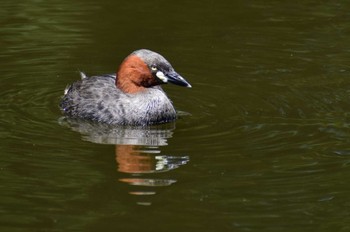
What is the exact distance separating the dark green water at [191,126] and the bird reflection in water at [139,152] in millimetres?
19

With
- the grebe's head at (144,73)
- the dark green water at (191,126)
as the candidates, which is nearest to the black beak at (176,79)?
the grebe's head at (144,73)

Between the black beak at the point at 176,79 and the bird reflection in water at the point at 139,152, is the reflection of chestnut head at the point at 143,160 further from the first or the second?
the black beak at the point at 176,79

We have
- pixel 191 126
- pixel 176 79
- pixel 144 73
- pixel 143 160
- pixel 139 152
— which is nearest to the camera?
pixel 143 160

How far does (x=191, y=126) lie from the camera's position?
1068 cm

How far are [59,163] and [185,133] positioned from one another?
62.5 inches

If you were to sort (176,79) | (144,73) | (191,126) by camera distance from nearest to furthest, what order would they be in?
(191,126), (176,79), (144,73)

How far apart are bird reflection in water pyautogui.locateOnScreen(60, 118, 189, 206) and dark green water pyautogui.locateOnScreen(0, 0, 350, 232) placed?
0.06 feet

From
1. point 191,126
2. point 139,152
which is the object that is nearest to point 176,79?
point 191,126

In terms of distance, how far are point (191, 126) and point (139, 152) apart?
1055mm

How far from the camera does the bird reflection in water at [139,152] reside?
Result: 8.94 meters

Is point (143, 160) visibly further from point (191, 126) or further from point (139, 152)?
point (191, 126)

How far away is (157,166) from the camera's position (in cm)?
934

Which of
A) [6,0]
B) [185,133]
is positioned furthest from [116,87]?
[6,0]

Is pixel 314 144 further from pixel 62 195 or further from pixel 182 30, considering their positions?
pixel 182 30
